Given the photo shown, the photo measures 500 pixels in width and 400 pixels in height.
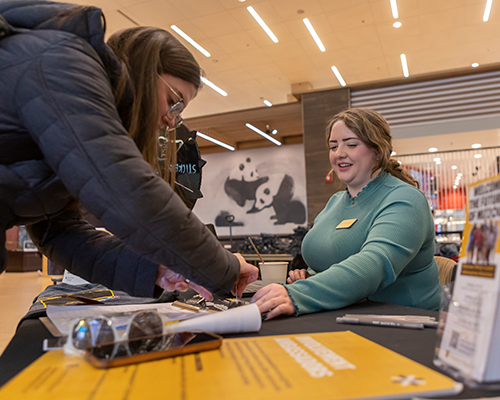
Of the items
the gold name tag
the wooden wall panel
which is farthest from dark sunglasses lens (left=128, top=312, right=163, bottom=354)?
the wooden wall panel

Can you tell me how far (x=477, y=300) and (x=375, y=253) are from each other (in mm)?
711

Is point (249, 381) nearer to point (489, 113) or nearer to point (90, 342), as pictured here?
point (90, 342)

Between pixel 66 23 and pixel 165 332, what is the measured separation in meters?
0.55

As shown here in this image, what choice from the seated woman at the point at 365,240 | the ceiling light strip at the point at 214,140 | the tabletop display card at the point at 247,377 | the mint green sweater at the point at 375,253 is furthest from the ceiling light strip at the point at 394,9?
the tabletop display card at the point at 247,377

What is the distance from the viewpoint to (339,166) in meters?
1.78

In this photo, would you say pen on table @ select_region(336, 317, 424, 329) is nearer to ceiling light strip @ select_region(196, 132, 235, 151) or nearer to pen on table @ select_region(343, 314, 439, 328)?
pen on table @ select_region(343, 314, 439, 328)

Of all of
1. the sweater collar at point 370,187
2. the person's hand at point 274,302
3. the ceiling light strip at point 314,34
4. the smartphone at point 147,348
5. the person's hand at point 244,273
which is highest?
the ceiling light strip at point 314,34

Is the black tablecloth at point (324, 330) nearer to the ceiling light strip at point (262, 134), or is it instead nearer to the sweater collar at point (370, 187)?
the sweater collar at point (370, 187)

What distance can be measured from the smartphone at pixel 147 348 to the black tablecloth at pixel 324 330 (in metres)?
0.12

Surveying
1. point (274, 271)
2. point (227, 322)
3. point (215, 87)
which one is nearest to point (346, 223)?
point (274, 271)

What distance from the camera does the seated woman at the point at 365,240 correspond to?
1048 mm

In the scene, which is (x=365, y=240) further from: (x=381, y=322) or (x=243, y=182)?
(x=243, y=182)

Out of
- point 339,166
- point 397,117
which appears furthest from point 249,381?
point 397,117

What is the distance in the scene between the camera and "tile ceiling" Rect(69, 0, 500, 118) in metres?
6.50
